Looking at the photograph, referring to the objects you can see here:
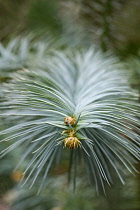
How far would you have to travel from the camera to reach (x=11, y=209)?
61cm

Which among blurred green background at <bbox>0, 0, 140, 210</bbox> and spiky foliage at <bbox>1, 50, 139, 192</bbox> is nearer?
spiky foliage at <bbox>1, 50, 139, 192</bbox>

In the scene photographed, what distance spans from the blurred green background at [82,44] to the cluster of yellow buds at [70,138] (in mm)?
218

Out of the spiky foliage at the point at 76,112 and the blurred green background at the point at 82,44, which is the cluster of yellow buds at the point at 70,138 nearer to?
the spiky foliage at the point at 76,112

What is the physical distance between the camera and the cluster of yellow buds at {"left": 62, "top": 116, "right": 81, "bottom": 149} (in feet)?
0.88

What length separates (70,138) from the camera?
27cm

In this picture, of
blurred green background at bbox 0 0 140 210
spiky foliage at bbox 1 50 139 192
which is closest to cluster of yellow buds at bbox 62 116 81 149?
spiky foliage at bbox 1 50 139 192

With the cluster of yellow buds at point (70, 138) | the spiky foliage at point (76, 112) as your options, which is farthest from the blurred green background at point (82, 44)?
the cluster of yellow buds at point (70, 138)

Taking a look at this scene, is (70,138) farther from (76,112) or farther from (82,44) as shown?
(82,44)

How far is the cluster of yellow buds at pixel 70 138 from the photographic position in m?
0.27

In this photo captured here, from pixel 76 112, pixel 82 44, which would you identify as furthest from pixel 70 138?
pixel 82 44

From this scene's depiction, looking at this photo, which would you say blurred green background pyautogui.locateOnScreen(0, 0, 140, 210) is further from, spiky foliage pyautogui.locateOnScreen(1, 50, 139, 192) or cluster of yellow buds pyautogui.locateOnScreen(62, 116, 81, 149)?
cluster of yellow buds pyautogui.locateOnScreen(62, 116, 81, 149)

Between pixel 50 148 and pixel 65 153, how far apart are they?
0.80 feet

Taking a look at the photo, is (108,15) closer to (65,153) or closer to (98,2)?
(98,2)

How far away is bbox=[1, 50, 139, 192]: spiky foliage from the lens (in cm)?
29
